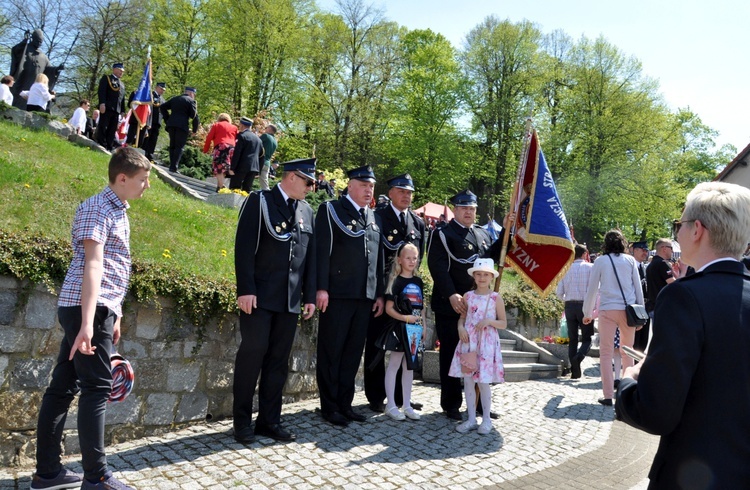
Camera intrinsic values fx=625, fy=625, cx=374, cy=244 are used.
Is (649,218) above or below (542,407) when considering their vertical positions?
above

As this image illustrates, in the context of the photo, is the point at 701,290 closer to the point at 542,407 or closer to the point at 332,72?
the point at 542,407

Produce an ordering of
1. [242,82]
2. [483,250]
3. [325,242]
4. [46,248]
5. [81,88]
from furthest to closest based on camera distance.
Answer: [81,88], [242,82], [483,250], [325,242], [46,248]

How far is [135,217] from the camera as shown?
7.54m

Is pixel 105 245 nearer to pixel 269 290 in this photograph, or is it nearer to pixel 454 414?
pixel 269 290

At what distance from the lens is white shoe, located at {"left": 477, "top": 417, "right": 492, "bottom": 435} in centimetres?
632

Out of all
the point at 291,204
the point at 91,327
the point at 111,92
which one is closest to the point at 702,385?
the point at 91,327

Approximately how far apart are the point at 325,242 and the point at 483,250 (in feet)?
6.86

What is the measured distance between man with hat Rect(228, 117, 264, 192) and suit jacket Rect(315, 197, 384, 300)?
7.85m

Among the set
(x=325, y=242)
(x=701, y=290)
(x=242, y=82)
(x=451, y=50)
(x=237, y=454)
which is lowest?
(x=237, y=454)

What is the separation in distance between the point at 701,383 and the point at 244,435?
402cm

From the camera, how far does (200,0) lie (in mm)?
35719

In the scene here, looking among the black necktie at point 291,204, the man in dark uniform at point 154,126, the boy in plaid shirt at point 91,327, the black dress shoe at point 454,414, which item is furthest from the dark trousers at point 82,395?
the man in dark uniform at point 154,126

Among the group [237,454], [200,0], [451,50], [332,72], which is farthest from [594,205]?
[237,454]

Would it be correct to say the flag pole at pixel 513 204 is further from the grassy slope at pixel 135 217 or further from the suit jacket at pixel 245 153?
the suit jacket at pixel 245 153
